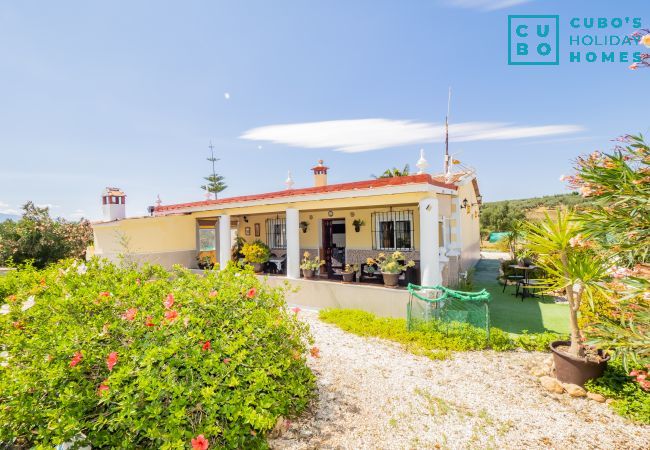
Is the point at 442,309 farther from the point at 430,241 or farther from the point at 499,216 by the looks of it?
the point at 499,216

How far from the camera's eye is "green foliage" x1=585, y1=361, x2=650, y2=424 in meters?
3.88

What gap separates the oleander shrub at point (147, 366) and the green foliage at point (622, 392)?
14.4 feet

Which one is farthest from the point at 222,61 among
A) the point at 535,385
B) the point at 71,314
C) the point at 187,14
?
the point at 535,385

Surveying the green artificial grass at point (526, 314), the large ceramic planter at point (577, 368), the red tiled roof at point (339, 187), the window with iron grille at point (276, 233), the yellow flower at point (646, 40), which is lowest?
the green artificial grass at point (526, 314)

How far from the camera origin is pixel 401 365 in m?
5.43

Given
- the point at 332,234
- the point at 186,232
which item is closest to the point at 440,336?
the point at 332,234

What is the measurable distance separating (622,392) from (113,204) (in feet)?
57.6

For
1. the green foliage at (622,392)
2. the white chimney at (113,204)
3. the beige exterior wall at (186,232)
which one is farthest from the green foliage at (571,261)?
the white chimney at (113,204)

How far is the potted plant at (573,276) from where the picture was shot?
451 centimetres

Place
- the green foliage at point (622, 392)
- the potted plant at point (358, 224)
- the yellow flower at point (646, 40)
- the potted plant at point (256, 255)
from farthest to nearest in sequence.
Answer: the potted plant at point (358, 224) < the potted plant at point (256, 255) < the green foliage at point (622, 392) < the yellow flower at point (646, 40)

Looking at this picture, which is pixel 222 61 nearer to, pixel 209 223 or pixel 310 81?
pixel 310 81

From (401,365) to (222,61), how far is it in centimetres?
1044

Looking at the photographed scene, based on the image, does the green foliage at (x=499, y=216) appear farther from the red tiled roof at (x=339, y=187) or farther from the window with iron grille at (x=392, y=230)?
the red tiled roof at (x=339, y=187)

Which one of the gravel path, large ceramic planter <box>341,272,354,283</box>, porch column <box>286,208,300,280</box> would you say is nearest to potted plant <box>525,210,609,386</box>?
the gravel path
